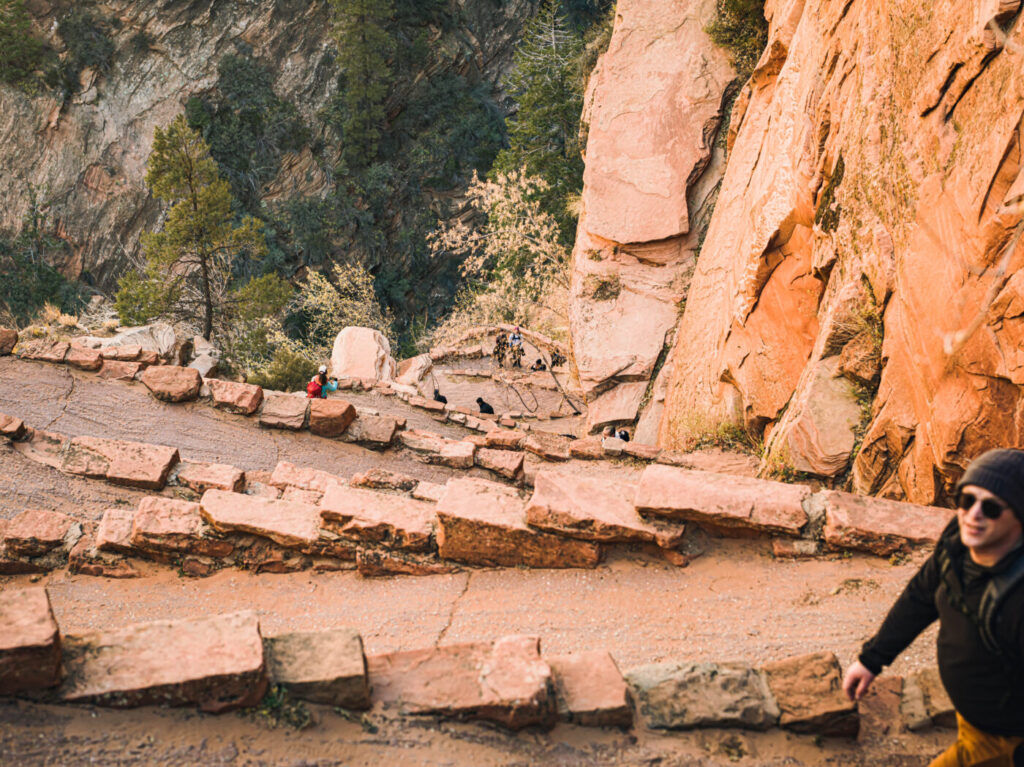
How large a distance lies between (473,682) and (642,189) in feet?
39.0

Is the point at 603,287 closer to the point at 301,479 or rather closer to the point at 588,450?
the point at 588,450

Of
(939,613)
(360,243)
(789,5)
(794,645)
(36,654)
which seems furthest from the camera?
(360,243)

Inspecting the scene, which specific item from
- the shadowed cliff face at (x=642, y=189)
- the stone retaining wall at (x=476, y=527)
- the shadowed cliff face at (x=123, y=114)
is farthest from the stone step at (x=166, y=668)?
the shadowed cliff face at (x=123, y=114)

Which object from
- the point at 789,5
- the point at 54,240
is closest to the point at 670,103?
the point at 789,5

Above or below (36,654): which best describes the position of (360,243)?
below

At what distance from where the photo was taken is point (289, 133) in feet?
108

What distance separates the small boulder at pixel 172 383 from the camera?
8961mm

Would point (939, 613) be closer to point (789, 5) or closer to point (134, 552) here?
point (134, 552)

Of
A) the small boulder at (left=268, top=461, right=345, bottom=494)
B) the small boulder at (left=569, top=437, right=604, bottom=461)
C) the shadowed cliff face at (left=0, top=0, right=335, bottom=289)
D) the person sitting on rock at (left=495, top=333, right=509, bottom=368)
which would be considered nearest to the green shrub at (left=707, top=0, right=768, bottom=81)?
the small boulder at (left=569, top=437, right=604, bottom=461)

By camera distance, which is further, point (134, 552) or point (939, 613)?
point (134, 552)

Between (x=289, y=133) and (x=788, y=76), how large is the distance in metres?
29.5

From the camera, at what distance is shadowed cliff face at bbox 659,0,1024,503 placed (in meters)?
4.32

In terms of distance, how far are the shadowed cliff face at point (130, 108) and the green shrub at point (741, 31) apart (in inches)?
988

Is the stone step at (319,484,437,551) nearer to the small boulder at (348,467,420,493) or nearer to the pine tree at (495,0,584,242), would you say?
the small boulder at (348,467,420,493)
